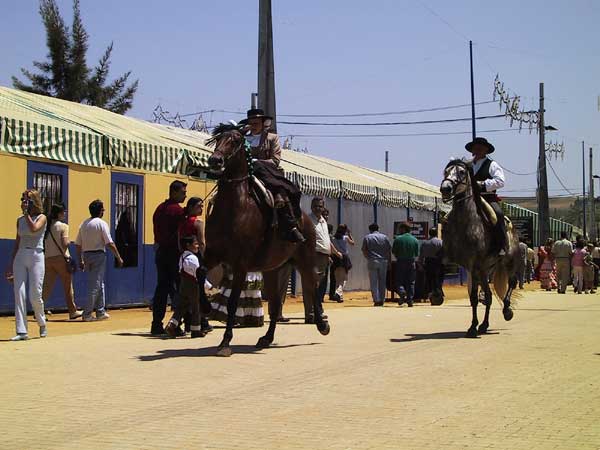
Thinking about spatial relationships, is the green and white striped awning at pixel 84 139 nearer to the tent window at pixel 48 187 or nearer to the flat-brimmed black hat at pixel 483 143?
the tent window at pixel 48 187

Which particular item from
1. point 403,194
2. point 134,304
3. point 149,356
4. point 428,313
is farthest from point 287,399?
point 403,194

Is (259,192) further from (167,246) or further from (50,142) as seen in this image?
(50,142)

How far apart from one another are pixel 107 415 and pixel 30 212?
20.6 ft

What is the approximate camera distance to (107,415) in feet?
22.8

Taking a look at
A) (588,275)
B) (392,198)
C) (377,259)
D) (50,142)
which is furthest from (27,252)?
(588,275)

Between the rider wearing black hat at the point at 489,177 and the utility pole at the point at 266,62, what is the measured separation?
9903 mm

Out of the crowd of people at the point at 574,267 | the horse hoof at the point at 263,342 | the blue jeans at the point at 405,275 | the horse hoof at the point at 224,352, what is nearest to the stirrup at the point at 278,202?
the horse hoof at the point at 263,342

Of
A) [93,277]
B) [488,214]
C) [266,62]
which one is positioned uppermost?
[266,62]

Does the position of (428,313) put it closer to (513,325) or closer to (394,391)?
(513,325)

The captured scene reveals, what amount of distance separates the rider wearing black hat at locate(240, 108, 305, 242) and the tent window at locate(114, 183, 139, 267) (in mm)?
8205

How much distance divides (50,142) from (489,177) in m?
8.41

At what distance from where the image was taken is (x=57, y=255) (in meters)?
16.5

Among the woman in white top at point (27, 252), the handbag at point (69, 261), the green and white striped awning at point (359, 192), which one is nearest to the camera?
the woman in white top at point (27, 252)

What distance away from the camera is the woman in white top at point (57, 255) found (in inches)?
630
